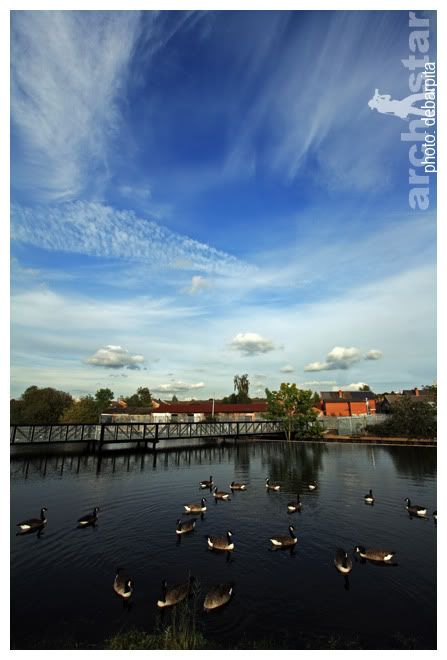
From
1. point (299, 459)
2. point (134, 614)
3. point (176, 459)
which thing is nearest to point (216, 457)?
point (176, 459)

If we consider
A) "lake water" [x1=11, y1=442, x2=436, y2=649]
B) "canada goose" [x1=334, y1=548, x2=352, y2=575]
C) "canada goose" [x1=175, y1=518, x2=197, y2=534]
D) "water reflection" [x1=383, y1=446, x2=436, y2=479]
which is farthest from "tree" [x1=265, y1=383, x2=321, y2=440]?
"canada goose" [x1=334, y1=548, x2=352, y2=575]

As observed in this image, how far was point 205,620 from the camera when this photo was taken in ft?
33.0

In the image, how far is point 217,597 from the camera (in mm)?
10664

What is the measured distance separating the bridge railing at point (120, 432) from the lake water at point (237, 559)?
13.9 meters

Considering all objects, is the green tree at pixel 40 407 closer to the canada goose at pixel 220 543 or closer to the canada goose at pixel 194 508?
the canada goose at pixel 194 508

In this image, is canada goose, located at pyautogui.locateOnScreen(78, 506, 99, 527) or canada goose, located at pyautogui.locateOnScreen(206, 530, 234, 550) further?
canada goose, located at pyautogui.locateOnScreen(78, 506, 99, 527)

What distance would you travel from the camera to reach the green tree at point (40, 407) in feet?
247

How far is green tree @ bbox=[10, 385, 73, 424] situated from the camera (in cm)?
7531

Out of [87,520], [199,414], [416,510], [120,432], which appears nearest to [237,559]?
[87,520]

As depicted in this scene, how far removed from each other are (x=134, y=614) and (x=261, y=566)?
5.36 metres

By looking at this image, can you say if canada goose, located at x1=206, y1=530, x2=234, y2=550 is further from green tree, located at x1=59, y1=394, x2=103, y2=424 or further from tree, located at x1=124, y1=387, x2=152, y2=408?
tree, located at x1=124, y1=387, x2=152, y2=408

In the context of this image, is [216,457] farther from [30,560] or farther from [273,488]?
[30,560]

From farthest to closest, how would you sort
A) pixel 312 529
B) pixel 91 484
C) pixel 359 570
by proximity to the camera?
1. pixel 91 484
2. pixel 312 529
3. pixel 359 570

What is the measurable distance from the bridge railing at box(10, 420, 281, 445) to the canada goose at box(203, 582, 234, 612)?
3585 centimetres
